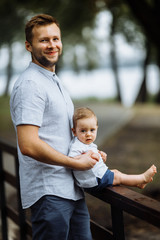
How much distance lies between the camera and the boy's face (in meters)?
1.65

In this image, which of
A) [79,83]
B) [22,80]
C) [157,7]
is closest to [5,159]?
[157,7]

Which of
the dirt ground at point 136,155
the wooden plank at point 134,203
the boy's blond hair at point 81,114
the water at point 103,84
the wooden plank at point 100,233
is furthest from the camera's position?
the water at point 103,84

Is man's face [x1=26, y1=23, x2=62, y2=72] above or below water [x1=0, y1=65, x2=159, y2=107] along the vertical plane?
above

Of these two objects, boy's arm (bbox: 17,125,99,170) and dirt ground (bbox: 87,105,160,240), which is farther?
dirt ground (bbox: 87,105,160,240)

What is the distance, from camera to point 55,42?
167 cm

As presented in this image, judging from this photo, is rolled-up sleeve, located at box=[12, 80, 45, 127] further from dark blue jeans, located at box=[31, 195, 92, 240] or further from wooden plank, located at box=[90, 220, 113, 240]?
wooden plank, located at box=[90, 220, 113, 240]

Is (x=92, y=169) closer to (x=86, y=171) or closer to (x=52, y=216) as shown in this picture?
(x=86, y=171)

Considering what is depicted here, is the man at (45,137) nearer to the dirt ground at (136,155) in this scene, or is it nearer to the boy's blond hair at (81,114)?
the boy's blond hair at (81,114)

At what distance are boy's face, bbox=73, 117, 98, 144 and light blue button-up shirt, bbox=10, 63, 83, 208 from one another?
0.08 m

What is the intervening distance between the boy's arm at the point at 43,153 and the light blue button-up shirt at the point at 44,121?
4 centimetres

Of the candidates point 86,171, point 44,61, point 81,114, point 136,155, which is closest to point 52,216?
point 86,171

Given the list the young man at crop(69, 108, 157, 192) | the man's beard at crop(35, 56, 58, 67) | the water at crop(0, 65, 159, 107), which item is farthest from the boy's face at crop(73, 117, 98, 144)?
the water at crop(0, 65, 159, 107)

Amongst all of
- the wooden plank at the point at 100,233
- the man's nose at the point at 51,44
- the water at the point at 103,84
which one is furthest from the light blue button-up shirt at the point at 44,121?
the water at the point at 103,84

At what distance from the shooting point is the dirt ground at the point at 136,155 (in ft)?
13.7
